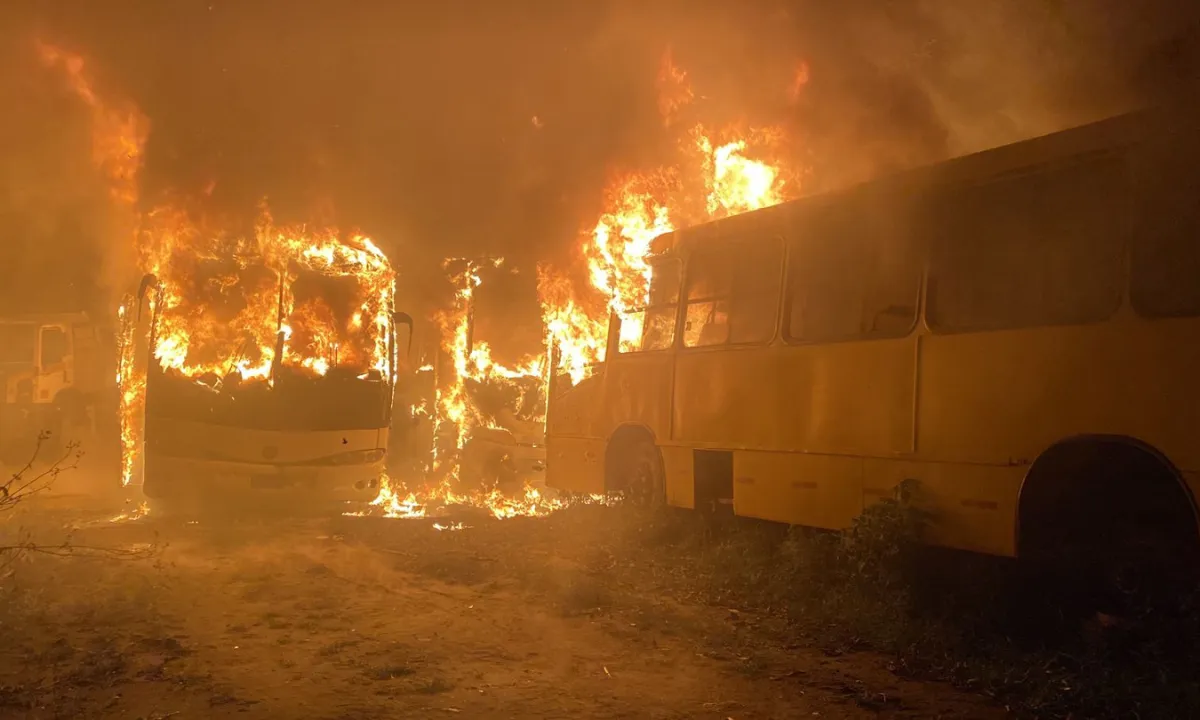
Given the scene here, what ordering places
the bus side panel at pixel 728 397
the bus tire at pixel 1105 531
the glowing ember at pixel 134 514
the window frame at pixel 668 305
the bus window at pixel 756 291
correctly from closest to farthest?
1. the bus tire at pixel 1105 531
2. the bus side panel at pixel 728 397
3. the bus window at pixel 756 291
4. the window frame at pixel 668 305
5. the glowing ember at pixel 134 514

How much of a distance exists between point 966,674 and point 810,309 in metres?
3.65

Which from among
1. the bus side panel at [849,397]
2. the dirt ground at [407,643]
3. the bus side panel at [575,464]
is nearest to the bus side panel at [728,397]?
the bus side panel at [849,397]

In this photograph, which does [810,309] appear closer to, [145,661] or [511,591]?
[511,591]

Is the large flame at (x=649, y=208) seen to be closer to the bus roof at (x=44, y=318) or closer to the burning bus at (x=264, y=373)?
the burning bus at (x=264, y=373)

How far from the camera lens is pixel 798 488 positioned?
8.16 metres

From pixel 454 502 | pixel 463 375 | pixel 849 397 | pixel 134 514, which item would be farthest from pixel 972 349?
pixel 134 514

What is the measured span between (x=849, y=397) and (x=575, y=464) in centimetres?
512

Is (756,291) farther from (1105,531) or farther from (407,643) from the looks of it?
(407,643)

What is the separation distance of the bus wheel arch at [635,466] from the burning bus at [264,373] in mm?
3228

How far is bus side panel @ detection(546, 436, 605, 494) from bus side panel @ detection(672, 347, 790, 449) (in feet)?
5.90

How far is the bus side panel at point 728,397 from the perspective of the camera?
8633 mm

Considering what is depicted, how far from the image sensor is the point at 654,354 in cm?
1063

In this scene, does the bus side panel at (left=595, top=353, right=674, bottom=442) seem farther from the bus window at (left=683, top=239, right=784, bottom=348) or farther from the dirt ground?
the dirt ground

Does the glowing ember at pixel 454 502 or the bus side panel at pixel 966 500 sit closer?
the bus side panel at pixel 966 500
